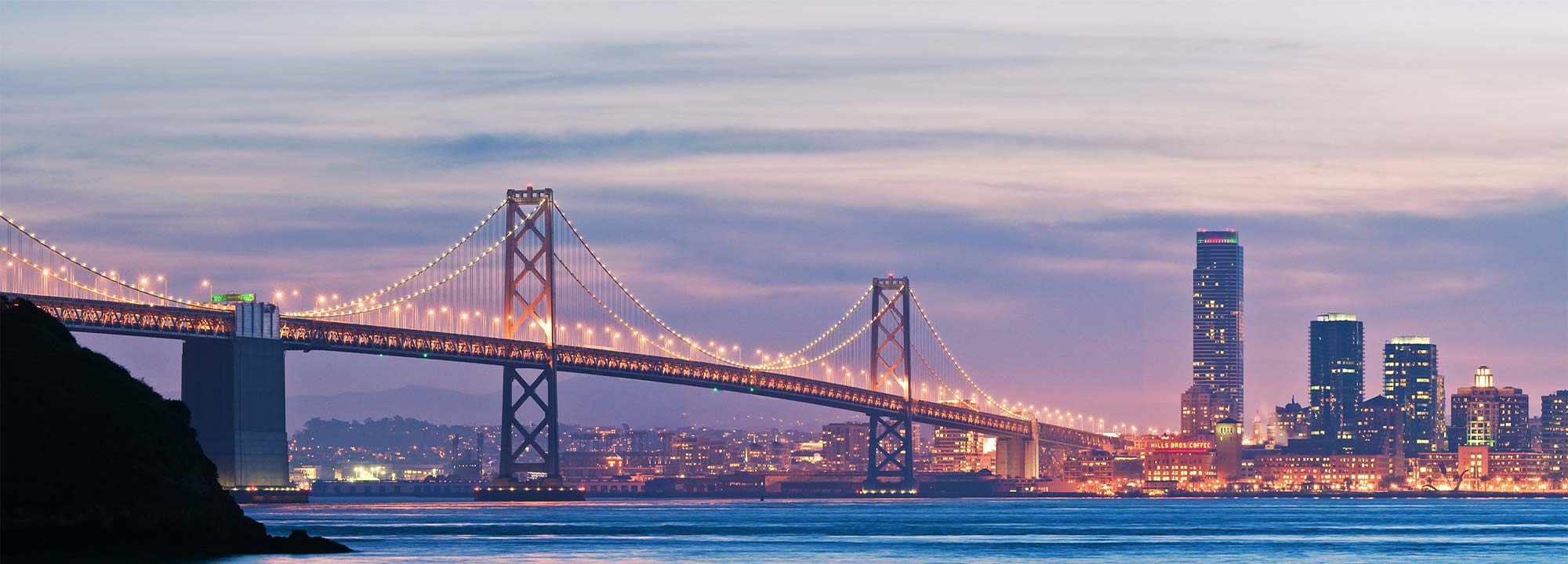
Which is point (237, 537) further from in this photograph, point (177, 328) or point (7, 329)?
point (177, 328)

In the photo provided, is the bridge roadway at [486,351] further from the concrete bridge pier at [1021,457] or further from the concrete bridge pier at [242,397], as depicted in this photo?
the concrete bridge pier at [1021,457]

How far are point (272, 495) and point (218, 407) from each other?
3.86 m

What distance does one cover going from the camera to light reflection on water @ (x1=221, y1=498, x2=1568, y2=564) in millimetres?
66375

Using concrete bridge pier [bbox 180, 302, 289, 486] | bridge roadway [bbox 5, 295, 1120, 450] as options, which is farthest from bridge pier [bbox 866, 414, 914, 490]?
concrete bridge pier [bbox 180, 302, 289, 486]

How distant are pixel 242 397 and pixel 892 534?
26.7 metres

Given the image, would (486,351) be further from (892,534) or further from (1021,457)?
(1021,457)

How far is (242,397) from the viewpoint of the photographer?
94938 millimetres

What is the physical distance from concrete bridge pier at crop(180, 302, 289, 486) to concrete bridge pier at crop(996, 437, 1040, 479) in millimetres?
76380

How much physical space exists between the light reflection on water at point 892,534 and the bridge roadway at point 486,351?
624cm

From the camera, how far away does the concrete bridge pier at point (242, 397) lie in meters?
94.1

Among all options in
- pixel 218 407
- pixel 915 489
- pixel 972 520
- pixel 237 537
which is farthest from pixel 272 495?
pixel 915 489

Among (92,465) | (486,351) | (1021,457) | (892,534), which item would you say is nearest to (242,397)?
(486,351)

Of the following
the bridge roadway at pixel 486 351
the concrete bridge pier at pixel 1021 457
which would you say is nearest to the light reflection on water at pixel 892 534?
the bridge roadway at pixel 486 351

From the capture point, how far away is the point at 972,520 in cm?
10031
